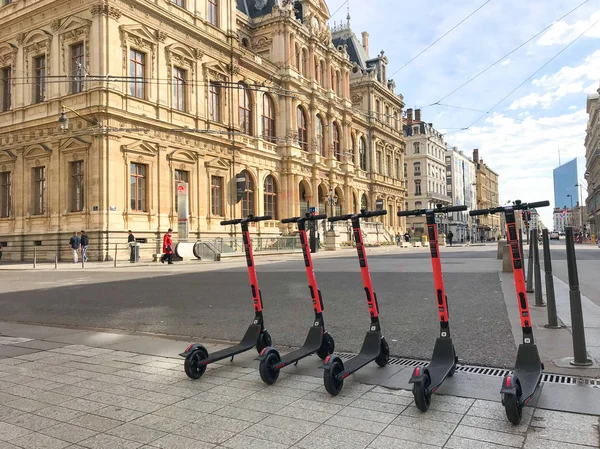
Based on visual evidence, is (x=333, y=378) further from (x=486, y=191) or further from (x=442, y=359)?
(x=486, y=191)

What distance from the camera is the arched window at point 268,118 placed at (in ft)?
148

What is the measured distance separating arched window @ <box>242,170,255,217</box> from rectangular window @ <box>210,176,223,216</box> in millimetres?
3173

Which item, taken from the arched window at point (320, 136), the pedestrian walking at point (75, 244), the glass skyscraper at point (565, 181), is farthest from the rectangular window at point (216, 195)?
the glass skyscraper at point (565, 181)

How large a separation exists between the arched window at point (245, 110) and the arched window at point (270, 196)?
494cm

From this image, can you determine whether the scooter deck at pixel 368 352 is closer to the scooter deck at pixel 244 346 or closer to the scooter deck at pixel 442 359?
the scooter deck at pixel 442 359

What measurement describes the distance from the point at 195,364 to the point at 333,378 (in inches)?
56.0

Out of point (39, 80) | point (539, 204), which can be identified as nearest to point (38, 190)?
point (39, 80)

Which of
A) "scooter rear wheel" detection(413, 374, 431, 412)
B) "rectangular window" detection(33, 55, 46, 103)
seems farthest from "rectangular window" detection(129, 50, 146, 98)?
"scooter rear wheel" detection(413, 374, 431, 412)

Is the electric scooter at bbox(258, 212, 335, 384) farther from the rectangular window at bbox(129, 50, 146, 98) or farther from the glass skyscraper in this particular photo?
the glass skyscraper

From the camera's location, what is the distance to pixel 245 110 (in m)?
42.5

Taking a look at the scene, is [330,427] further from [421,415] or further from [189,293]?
[189,293]

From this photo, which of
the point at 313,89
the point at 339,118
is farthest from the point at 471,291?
the point at 339,118

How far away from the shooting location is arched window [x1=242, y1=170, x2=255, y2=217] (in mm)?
41188

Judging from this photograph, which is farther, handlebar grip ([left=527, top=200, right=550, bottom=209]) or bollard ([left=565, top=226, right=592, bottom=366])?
bollard ([left=565, top=226, right=592, bottom=366])
